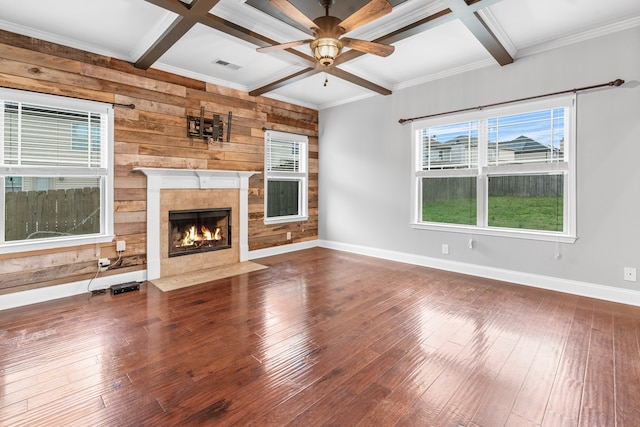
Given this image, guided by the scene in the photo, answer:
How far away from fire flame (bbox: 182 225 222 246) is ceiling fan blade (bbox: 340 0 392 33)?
3462mm

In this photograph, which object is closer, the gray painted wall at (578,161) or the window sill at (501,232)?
the gray painted wall at (578,161)

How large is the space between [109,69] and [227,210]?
231 centimetres

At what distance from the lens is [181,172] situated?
4426mm

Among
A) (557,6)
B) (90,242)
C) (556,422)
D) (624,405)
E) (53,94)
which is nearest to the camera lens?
(556,422)

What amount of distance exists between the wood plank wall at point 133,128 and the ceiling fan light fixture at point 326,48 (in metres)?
2.53

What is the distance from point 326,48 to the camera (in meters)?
2.71

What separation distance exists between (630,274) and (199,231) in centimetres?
523

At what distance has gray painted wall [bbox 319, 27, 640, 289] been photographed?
3.30m

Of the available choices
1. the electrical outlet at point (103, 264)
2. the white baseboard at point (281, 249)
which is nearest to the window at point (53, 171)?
the electrical outlet at point (103, 264)

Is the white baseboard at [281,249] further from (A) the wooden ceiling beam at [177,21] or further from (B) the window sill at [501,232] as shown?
(A) the wooden ceiling beam at [177,21]

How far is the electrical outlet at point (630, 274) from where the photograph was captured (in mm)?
3285

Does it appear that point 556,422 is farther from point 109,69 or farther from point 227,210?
point 109,69

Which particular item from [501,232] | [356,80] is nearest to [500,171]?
[501,232]

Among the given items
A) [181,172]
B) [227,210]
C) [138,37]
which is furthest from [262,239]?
[138,37]
